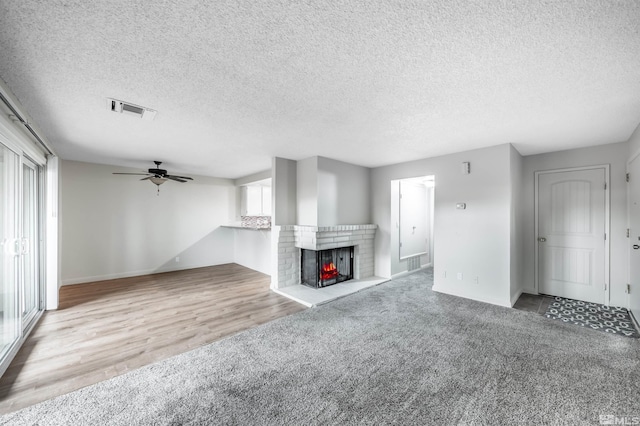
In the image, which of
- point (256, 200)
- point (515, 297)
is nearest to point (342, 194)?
point (256, 200)

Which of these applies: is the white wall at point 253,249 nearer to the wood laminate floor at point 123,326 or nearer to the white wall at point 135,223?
the white wall at point 135,223

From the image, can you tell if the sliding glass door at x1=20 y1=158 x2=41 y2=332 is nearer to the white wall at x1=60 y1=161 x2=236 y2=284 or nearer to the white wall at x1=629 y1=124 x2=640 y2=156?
the white wall at x1=60 y1=161 x2=236 y2=284

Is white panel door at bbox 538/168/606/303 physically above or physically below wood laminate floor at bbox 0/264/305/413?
above

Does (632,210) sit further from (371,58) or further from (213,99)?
(213,99)

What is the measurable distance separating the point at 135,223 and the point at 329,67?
5770mm

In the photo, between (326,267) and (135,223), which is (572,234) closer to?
(326,267)

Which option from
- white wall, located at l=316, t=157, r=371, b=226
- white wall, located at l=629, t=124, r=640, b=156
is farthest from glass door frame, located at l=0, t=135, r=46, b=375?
white wall, located at l=629, t=124, r=640, b=156

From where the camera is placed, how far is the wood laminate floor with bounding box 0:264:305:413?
2.14 meters

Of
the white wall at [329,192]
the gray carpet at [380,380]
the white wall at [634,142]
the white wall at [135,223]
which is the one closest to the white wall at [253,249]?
the white wall at [135,223]

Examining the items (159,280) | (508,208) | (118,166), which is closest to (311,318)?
(508,208)

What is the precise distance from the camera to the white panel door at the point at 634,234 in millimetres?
2998

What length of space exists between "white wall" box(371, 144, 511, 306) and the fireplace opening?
5.27 feet

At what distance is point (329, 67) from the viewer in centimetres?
180

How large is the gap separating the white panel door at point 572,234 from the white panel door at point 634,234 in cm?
35
